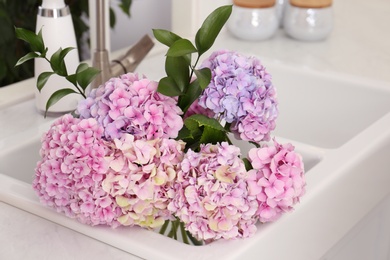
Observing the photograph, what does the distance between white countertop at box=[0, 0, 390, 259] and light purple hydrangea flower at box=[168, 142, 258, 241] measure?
117 mm

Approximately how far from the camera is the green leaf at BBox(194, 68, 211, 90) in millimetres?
972

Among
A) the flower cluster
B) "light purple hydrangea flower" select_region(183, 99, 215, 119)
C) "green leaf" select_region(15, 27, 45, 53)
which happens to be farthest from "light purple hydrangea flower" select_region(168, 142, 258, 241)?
"green leaf" select_region(15, 27, 45, 53)

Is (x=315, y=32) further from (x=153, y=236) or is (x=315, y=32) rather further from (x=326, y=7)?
(x=153, y=236)

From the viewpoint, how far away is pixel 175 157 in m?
0.98

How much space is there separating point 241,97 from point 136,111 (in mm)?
135

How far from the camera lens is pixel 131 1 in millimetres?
2283

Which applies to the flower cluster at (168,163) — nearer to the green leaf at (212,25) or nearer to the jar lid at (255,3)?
the green leaf at (212,25)

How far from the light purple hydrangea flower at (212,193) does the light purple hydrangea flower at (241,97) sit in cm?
6

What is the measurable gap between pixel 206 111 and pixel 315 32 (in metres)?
0.97

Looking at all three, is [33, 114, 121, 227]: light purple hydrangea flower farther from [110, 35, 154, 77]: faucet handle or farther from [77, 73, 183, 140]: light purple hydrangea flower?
[110, 35, 154, 77]: faucet handle

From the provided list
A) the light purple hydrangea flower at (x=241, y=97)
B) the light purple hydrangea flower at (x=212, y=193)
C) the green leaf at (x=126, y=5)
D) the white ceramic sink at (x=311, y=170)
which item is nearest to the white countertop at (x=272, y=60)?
the white ceramic sink at (x=311, y=170)

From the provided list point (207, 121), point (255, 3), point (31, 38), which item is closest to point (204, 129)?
point (207, 121)

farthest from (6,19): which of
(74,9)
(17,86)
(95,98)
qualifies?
(95,98)

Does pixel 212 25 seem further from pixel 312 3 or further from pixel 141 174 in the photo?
pixel 312 3
